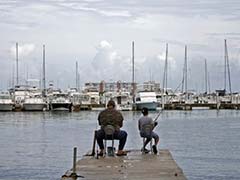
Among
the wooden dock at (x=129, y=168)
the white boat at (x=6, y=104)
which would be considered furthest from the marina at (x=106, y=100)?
the wooden dock at (x=129, y=168)

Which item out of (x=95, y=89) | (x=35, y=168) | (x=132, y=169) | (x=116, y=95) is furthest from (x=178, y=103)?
(x=132, y=169)

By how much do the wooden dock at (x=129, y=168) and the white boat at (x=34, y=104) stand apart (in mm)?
98431

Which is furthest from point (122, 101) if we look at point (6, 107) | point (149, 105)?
point (6, 107)

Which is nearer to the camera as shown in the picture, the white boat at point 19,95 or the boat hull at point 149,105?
the boat hull at point 149,105

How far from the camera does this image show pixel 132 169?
1884cm

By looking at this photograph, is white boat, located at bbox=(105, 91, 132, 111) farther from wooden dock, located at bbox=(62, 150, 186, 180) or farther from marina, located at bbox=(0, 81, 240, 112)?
wooden dock, located at bbox=(62, 150, 186, 180)

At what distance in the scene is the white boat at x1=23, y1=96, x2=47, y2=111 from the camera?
120 meters

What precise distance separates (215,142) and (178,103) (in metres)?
82.7

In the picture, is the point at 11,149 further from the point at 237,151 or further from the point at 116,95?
the point at 116,95

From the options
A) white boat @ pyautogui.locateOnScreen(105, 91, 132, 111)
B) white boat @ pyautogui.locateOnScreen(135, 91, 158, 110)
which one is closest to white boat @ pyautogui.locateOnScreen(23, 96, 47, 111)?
white boat @ pyautogui.locateOnScreen(105, 91, 132, 111)

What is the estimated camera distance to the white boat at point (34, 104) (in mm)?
120250

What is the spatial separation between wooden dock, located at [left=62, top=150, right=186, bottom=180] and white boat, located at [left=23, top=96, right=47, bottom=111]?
98.4 metres

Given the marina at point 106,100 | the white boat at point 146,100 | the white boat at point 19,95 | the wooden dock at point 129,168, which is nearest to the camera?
the wooden dock at point 129,168

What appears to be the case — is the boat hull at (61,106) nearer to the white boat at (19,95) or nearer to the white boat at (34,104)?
the white boat at (34,104)
